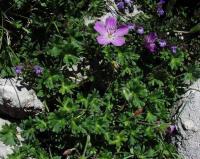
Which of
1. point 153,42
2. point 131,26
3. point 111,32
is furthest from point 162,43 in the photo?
point 111,32

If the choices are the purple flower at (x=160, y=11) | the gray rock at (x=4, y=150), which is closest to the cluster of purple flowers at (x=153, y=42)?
the purple flower at (x=160, y=11)

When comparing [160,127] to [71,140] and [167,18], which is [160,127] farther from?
[167,18]

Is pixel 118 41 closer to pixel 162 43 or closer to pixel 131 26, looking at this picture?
pixel 131 26

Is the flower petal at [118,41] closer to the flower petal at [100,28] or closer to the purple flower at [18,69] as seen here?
the flower petal at [100,28]

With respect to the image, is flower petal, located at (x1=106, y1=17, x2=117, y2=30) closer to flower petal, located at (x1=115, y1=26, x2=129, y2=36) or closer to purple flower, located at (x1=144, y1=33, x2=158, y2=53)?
flower petal, located at (x1=115, y1=26, x2=129, y2=36)

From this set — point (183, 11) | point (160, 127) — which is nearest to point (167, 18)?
point (183, 11)
